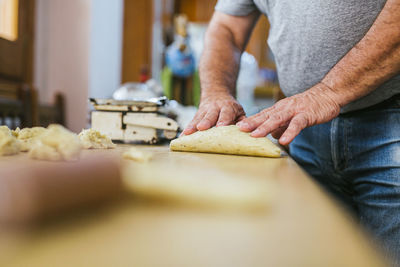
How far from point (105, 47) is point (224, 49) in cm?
161

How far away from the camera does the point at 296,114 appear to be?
730mm

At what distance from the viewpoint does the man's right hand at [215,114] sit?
81 centimetres

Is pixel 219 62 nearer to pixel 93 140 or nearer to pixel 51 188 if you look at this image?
pixel 93 140

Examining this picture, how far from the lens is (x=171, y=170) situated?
424 mm

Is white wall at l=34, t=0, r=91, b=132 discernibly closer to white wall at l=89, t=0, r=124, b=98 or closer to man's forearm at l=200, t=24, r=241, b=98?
white wall at l=89, t=0, r=124, b=98

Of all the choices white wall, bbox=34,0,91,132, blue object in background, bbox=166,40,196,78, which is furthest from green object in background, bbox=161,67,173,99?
white wall, bbox=34,0,91,132

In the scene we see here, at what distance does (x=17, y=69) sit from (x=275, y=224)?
2.62 meters

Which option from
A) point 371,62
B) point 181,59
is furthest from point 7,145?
point 181,59

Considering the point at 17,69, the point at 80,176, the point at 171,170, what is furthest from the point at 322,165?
the point at 17,69

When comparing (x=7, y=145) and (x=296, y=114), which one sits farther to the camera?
(x=296, y=114)

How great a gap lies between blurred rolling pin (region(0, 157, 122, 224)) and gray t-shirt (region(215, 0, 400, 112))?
74 cm

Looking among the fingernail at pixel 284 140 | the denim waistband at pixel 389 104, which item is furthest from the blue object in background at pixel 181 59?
the fingernail at pixel 284 140

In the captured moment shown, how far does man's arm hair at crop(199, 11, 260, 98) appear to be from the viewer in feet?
3.71

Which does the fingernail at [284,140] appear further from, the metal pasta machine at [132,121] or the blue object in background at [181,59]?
the blue object in background at [181,59]
